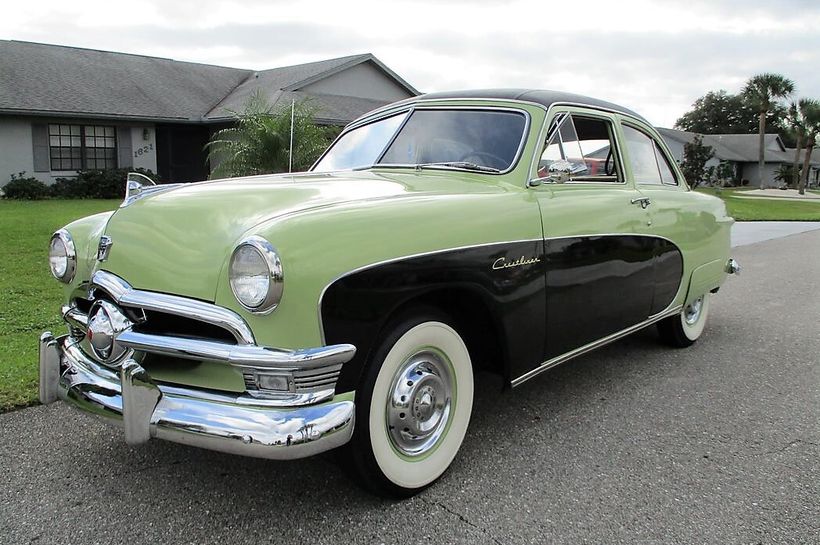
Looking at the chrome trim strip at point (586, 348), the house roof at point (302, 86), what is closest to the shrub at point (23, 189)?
the house roof at point (302, 86)

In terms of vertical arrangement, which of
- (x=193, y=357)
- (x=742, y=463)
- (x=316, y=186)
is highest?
(x=316, y=186)

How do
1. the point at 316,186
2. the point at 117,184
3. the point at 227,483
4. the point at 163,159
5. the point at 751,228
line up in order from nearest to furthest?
the point at 227,483 → the point at 316,186 → the point at 751,228 → the point at 117,184 → the point at 163,159

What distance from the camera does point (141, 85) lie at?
21.1 m

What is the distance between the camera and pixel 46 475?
2.99m

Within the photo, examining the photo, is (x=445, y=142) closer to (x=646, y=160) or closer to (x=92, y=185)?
(x=646, y=160)

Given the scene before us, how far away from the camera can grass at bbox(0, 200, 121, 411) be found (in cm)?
401

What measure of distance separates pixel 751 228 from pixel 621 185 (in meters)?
14.2

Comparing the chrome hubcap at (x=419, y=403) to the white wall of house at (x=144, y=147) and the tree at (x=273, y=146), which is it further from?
the white wall of house at (x=144, y=147)

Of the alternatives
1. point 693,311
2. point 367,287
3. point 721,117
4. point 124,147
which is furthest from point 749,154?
point 367,287

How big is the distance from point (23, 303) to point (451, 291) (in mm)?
4551

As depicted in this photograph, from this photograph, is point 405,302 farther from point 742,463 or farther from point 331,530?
point 742,463

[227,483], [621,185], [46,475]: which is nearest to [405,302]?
[227,483]

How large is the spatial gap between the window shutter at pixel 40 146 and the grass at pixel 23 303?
7439 mm

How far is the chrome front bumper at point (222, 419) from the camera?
2270mm
